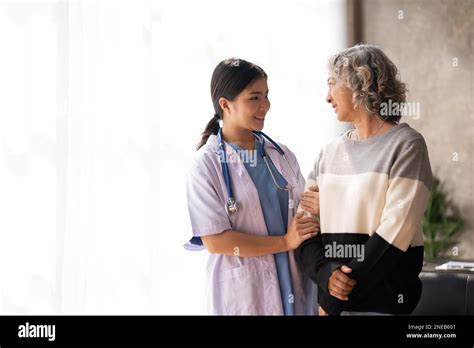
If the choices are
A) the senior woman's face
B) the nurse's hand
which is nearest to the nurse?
the nurse's hand

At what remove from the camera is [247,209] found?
49.0 inches

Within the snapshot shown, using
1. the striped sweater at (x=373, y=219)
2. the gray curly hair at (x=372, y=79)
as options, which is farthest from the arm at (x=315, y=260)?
the gray curly hair at (x=372, y=79)

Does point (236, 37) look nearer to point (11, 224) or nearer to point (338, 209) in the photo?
point (338, 209)

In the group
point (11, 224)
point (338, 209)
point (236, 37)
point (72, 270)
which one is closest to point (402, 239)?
point (338, 209)

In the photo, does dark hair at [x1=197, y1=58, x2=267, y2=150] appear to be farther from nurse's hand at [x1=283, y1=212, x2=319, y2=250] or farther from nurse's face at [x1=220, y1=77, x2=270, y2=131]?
nurse's hand at [x1=283, y1=212, x2=319, y2=250]

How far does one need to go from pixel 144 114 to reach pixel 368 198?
0.44 metres

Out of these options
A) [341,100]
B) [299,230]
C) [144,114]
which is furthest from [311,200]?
[144,114]

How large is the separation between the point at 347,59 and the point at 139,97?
38 centimetres

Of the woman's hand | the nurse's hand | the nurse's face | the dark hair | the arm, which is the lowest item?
the arm

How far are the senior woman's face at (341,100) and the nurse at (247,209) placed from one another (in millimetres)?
109

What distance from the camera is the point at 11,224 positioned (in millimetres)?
1364

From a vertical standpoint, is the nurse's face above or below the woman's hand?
above

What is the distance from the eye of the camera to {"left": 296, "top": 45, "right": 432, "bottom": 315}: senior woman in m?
1.20

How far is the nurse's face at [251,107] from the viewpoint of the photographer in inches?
49.5
